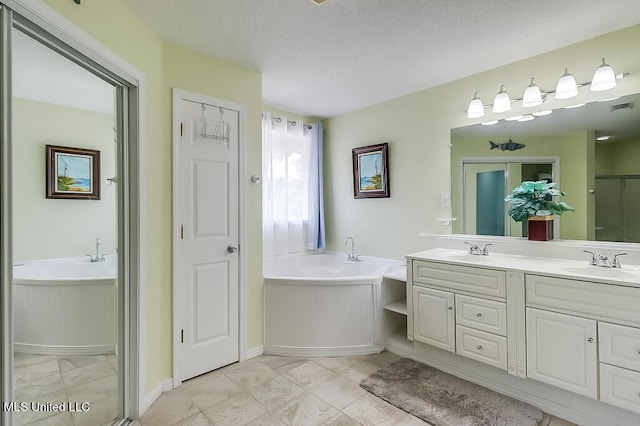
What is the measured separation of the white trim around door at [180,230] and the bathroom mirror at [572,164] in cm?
194

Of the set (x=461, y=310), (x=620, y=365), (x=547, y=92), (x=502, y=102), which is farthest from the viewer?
(x=502, y=102)

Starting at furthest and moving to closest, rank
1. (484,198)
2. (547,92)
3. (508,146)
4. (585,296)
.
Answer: (484,198) < (508,146) < (547,92) < (585,296)

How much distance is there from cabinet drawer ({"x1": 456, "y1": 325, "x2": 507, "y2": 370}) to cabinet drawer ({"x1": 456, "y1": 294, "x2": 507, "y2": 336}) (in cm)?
4

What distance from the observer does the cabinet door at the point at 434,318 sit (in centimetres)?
228

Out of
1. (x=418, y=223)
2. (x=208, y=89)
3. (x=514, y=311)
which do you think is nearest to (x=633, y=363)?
(x=514, y=311)

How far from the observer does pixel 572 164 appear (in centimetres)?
229

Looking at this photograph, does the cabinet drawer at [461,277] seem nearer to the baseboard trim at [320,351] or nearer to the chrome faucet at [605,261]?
the chrome faucet at [605,261]

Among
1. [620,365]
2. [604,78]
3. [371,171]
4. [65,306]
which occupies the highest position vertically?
[604,78]

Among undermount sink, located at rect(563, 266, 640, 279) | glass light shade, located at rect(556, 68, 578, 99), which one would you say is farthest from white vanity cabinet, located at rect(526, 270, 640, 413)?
glass light shade, located at rect(556, 68, 578, 99)

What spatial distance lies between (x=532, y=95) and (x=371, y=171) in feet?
5.33

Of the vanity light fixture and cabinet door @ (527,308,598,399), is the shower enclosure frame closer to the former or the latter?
cabinet door @ (527,308,598,399)

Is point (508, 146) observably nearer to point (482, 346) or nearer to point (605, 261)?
point (605, 261)

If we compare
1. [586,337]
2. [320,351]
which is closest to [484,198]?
[586,337]

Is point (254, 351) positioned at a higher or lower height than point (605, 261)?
lower
